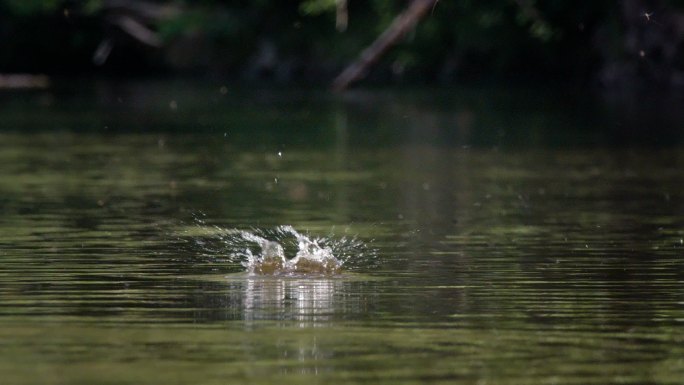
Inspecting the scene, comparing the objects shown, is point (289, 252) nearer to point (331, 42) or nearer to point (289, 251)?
point (289, 251)

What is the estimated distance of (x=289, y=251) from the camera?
45.1ft

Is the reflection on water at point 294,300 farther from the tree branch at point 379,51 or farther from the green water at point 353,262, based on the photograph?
the tree branch at point 379,51

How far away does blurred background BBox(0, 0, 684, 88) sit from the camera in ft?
149

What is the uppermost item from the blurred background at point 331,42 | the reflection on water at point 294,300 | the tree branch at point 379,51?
the blurred background at point 331,42

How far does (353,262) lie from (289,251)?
43.8 inches

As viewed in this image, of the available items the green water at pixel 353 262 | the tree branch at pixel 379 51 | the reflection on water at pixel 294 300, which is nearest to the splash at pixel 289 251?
the green water at pixel 353 262

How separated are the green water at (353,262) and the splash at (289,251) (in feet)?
0.54

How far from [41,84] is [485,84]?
13.0 meters

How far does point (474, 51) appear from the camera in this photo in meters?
52.6

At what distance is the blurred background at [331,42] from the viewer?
45281mm

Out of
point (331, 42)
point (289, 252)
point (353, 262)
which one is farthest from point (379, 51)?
point (331, 42)

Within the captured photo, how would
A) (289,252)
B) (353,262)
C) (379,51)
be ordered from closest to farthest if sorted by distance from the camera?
(353,262) → (379,51) → (289,252)

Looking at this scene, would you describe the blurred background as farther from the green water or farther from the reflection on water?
the reflection on water

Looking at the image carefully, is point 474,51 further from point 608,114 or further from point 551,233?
point 551,233
